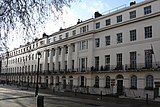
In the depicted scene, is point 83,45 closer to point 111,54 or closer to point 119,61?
point 111,54

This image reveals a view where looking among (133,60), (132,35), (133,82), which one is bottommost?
(133,82)

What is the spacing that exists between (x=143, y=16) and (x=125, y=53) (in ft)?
22.6

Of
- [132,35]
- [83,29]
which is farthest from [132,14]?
[83,29]

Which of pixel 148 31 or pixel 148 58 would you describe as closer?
pixel 148 58

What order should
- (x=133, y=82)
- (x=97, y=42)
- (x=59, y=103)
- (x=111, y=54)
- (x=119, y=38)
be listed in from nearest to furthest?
1. (x=59, y=103)
2. (x=133, y=82)
3. (x=119, y=38)
4. (x=111, y=54)
5. (x=97, y=42)

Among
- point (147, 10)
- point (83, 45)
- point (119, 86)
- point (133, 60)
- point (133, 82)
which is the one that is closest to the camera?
point (147, 10)

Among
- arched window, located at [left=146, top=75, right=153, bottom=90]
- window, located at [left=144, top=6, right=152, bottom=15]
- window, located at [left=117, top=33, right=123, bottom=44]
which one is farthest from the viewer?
window, located at [left=117, top=33, right=123, bottom=44]

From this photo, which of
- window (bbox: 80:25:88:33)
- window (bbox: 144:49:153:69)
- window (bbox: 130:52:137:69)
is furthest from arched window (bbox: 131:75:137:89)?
window (bbox: 80:25:88:33)

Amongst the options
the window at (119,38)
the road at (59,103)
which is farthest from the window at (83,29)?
the road at (59,103)

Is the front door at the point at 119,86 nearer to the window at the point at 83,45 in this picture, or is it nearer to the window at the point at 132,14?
the window at the point at 132,14

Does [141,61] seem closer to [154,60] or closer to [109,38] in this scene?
[154,60]

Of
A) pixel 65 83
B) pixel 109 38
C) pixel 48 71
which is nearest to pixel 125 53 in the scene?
pixel 109 38

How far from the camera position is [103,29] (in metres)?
47.7

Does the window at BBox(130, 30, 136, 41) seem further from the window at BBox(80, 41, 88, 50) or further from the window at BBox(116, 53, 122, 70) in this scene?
the window at BBox(80, 41, 88, 50)
